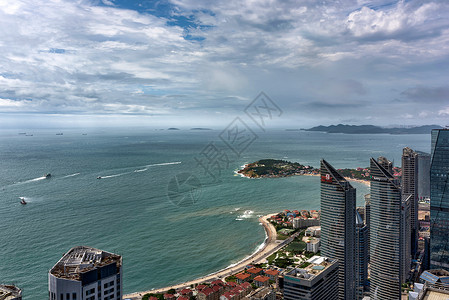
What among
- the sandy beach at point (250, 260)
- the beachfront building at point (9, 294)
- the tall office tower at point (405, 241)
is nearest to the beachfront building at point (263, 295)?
the sandy beach at point (250, 260)

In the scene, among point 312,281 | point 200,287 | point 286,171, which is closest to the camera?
point 312,281

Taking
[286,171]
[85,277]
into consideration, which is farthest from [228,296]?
[286,171]

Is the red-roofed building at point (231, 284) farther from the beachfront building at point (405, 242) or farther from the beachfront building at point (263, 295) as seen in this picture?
the beachfront building at point (405, 242)

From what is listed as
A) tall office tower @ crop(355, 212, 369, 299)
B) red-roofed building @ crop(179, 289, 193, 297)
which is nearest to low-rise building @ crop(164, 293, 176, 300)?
red-roofed building @ crop(179, 289, 193, 297)

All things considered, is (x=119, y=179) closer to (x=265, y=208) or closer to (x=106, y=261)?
(x=265, y=208)

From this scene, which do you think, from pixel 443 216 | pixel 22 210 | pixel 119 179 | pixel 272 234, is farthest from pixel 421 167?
pixel 22 210

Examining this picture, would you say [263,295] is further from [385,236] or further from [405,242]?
[405,242]

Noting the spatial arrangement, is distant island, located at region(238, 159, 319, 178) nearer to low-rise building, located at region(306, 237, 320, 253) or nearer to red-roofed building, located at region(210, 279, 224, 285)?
low-rise building, located at region(306, 237, 320, 253)

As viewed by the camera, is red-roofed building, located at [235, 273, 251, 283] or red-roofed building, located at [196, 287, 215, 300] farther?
red-roofed building, located at [235, 273, 251, 283]
